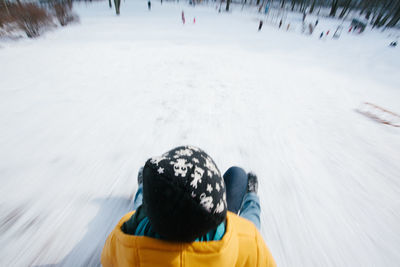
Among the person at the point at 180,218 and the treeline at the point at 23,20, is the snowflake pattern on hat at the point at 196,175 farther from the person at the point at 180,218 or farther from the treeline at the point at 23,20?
the treeline at the point at 23,20

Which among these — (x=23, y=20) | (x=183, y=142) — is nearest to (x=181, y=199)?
(x=183, y=142)

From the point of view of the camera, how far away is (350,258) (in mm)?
1246

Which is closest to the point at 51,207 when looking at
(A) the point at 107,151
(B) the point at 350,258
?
(A) the point at 107,151

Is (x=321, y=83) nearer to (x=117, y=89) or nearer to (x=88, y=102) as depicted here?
(x=117, y=89)

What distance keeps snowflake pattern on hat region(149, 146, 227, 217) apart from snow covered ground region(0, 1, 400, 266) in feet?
3.58

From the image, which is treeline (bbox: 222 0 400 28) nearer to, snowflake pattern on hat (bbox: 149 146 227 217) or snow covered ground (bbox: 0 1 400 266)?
snow covered ground (bbox: 0 1 400 266)

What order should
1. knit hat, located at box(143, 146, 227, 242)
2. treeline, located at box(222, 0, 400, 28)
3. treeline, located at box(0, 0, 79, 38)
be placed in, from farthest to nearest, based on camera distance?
1. treeline, located at box(222, 0, 400, 28)
2. treeline, located at box(0, 0, 79, 38)
3. knit hat, located at box(143, 146, 227, 242)

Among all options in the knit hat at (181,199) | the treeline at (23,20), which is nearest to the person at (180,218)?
the knit hat at (181,199)

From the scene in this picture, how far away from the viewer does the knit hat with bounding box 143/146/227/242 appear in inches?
19.2

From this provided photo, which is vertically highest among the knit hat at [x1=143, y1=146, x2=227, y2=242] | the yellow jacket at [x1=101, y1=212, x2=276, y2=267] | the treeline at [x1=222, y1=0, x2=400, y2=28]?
the treeline at [x1=222, y1=0, x2=400, y2=28]

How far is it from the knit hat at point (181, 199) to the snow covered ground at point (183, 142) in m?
1.03

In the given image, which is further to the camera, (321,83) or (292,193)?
(321,83)

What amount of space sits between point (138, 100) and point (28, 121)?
1419 millimetres

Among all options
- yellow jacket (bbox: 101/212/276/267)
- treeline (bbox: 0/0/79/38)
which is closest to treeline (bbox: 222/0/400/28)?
treeline (bbox: 0/0/79/38)
